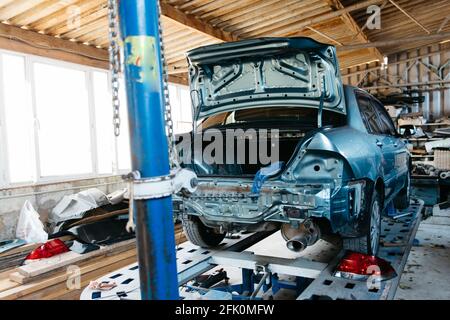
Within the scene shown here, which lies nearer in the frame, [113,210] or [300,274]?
[300,274]

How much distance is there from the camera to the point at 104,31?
5891 millimetres

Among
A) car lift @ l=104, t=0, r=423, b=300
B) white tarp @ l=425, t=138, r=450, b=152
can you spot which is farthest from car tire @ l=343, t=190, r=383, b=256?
white tarp @ l=425, t=138, r=450, b=152

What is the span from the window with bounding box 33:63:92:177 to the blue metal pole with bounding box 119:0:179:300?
519cm

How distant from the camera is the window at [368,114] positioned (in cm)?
300

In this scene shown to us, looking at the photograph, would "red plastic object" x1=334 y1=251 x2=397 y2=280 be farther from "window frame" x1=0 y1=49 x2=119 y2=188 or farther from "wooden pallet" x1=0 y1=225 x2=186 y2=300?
"window frame" x1=0 y1=49 x2=119 y2=188

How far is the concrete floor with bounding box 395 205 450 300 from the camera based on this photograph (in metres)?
2.28

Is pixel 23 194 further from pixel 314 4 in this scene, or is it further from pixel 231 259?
pixel 314 4

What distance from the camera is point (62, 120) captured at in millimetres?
6289

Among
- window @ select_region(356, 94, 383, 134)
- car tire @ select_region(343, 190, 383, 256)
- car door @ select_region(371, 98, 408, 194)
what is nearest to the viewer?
car tire @ select_region(343, 190, 383, 256)

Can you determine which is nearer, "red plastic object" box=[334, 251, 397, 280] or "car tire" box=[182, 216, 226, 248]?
"red plastic object" box=[334, 251, 397, 280]

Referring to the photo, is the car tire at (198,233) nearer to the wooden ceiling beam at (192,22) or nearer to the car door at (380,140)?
the car door at (380,140)

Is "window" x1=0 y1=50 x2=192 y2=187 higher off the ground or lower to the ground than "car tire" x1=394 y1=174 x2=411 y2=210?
higher

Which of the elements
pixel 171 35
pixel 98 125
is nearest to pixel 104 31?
pixel 171 35

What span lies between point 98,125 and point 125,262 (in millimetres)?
3429
